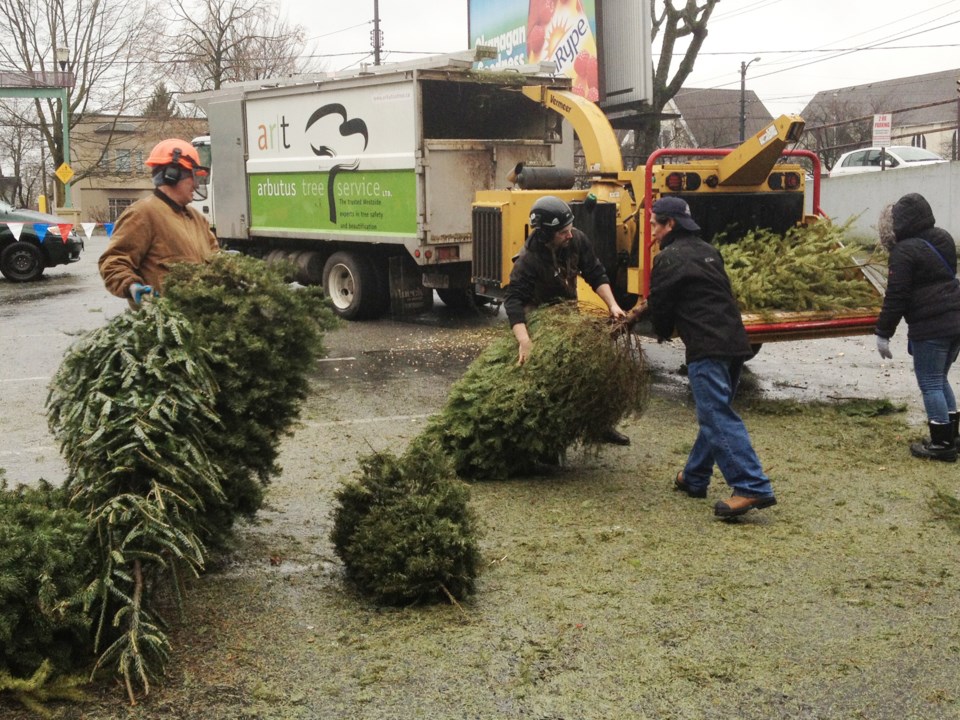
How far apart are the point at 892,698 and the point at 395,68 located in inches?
438

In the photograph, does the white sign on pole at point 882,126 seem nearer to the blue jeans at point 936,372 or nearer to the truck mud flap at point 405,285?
the truck mud flap at point 405,285

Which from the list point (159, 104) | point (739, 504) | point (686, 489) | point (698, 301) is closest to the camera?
point (739, 504)

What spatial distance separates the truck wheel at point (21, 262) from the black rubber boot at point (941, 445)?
59.9ft

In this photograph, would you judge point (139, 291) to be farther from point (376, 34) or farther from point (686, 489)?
point (376, 34)

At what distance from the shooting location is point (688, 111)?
228 feet

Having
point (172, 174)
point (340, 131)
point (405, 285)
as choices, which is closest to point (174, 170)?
point (172, 174)

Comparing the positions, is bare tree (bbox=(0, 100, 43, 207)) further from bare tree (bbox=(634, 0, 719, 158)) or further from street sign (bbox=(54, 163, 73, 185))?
bare tree (bbox=(634, 0, 719, 158))

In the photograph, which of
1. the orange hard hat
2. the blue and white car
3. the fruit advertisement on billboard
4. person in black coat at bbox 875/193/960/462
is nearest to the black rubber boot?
person in black coat at bbox 875/193/960/462

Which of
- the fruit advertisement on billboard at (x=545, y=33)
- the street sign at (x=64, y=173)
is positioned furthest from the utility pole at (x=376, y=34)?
the fruit advertisement on billboard at (x=545, y=33)

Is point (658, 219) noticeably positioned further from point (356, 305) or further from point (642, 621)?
point (356, 305)

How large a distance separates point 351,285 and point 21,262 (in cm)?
930

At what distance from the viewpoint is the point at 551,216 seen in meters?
7.20

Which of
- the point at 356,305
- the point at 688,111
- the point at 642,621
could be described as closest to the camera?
the point at 642,621

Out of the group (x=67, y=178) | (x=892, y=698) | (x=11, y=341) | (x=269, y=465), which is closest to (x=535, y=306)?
(x=269, y=465)
